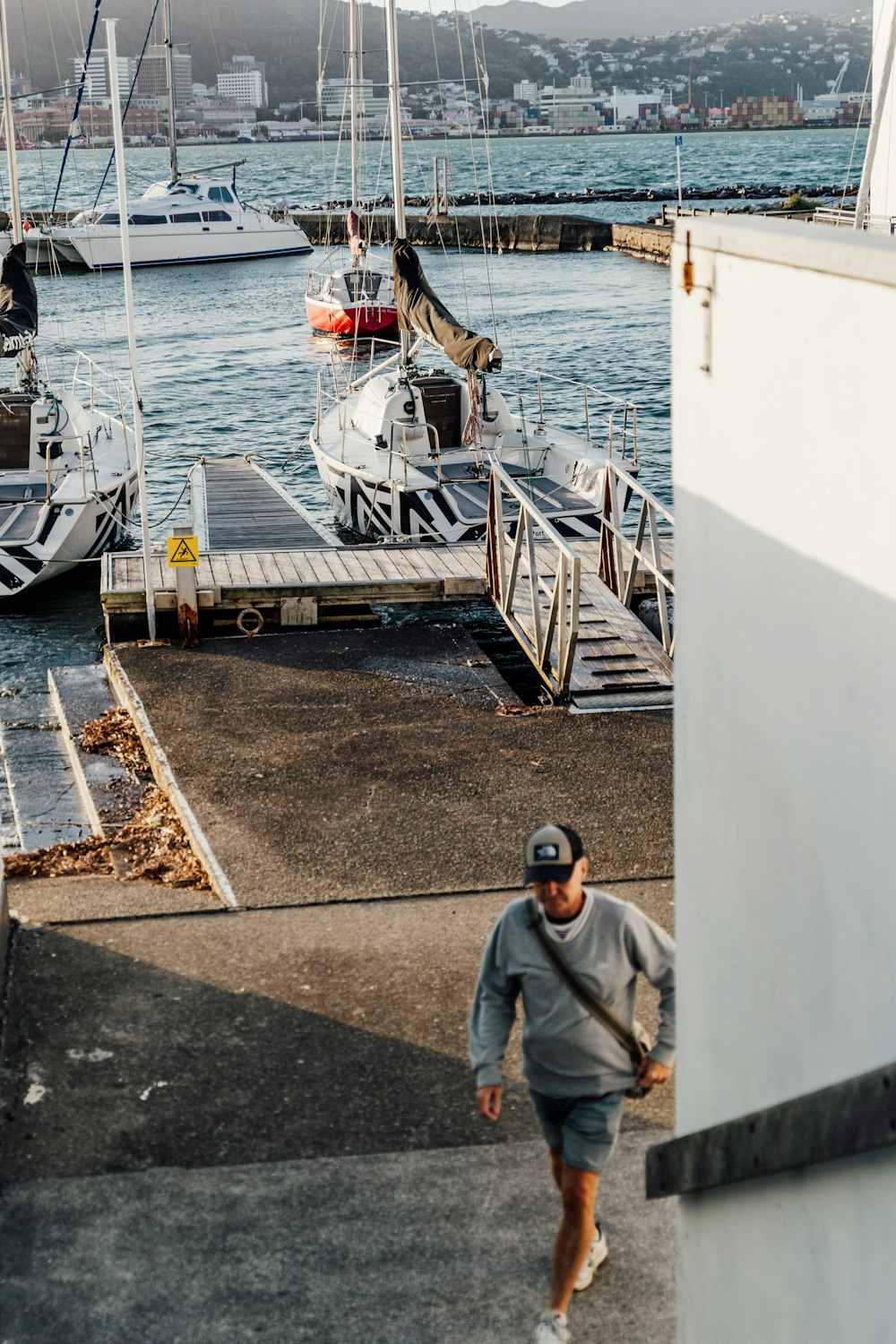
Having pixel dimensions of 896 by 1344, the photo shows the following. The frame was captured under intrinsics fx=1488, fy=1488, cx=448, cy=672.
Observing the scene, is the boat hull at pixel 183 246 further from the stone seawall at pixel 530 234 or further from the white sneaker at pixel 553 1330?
the white sneaker at pixel 553 1330

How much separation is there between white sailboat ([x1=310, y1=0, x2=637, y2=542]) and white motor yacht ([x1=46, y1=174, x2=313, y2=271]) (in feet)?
154

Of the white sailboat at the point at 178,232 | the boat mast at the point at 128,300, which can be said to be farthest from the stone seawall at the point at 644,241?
the boat mast at the point at 128,300

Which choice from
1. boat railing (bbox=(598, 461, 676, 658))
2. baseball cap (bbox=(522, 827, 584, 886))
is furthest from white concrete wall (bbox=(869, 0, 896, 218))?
baseball cap (bbox=(522, 827, 584, 886))

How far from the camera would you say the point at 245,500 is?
19.3 meters

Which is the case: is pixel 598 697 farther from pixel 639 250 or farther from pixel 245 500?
pixel 639 250

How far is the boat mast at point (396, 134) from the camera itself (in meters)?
19.1

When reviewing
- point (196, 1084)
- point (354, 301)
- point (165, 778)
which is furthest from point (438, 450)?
point (354, 301)

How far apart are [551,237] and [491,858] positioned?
2496 inches

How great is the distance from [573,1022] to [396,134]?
58.5 ft

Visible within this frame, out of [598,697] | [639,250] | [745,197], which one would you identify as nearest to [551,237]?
[639,250]

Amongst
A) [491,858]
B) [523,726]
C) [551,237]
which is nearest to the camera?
[491,858]

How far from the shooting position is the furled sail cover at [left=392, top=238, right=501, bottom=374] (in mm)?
17125

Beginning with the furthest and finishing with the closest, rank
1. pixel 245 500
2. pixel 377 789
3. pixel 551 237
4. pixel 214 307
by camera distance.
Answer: pixel 551 237, pixel 214 307, pixel 245 500, pixel 377 789

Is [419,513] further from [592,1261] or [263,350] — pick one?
[263,350]
